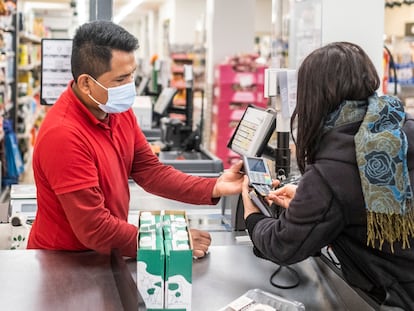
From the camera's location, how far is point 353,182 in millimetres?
1605

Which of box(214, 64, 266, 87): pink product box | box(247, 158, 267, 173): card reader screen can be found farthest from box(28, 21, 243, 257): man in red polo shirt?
box(214, 64, 266, 87): pink product box

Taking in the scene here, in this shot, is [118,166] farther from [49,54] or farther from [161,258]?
[49,54]

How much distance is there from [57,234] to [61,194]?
255 mm

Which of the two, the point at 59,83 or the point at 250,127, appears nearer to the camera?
the point at 250,127

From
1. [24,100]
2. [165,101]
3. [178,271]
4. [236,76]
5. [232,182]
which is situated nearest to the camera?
[178,271]

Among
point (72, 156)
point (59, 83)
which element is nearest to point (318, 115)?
point (72, 156)

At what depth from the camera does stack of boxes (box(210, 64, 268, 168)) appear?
833cm

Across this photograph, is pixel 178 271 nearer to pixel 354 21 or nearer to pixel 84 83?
pixel 84 83

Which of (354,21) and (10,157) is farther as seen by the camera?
(10,157)

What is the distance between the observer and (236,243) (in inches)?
97.2

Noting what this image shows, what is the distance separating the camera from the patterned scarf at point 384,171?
5.12 feet

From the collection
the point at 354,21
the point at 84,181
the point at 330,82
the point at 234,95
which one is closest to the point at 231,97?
the point at 234,95

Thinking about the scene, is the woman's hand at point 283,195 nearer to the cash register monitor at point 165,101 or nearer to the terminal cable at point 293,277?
the terminal cable at point 293,277

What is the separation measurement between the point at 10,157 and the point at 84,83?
580cm
